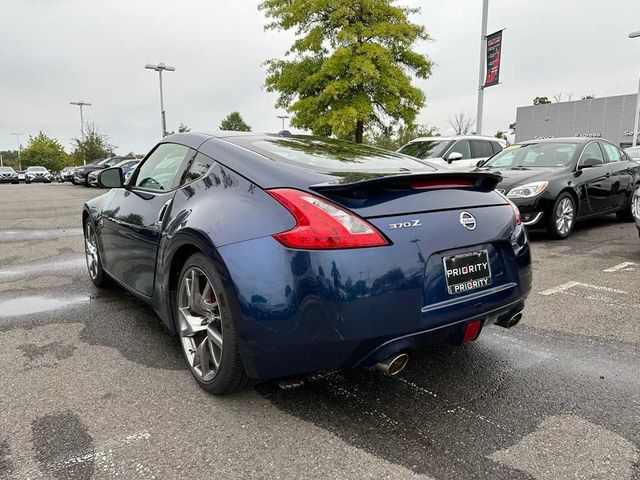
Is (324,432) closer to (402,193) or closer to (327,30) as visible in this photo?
(402,193)

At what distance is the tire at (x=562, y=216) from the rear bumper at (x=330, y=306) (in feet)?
17.6

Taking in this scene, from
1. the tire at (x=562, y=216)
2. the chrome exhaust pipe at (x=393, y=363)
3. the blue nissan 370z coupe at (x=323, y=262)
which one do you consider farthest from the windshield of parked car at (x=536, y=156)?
the chrome exhaust pipe at (x=393, y=363)

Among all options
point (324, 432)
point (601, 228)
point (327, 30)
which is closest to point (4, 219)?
point (324, 432)

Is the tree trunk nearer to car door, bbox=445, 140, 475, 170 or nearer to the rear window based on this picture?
car door, bbox=445, 140, 475, 170

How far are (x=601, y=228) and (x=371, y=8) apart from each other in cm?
1395

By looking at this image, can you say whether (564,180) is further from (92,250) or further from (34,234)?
(34,234)

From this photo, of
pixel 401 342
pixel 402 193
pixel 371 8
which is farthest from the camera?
pixel 371 8

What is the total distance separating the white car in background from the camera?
11.5 m

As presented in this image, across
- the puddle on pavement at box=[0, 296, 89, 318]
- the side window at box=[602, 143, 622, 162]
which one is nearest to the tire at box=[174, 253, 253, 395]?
the puddle on pavement at box=[0, 296, 89, 318]

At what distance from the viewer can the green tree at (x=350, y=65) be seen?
1866 centimetres

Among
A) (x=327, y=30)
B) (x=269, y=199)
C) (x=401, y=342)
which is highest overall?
(x=327, y=30)

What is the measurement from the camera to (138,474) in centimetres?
196

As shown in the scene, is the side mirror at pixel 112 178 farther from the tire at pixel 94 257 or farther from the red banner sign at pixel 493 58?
the red banner sign at pixel 493 58

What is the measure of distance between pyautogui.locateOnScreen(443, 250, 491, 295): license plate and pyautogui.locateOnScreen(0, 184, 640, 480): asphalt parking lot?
61 cm
